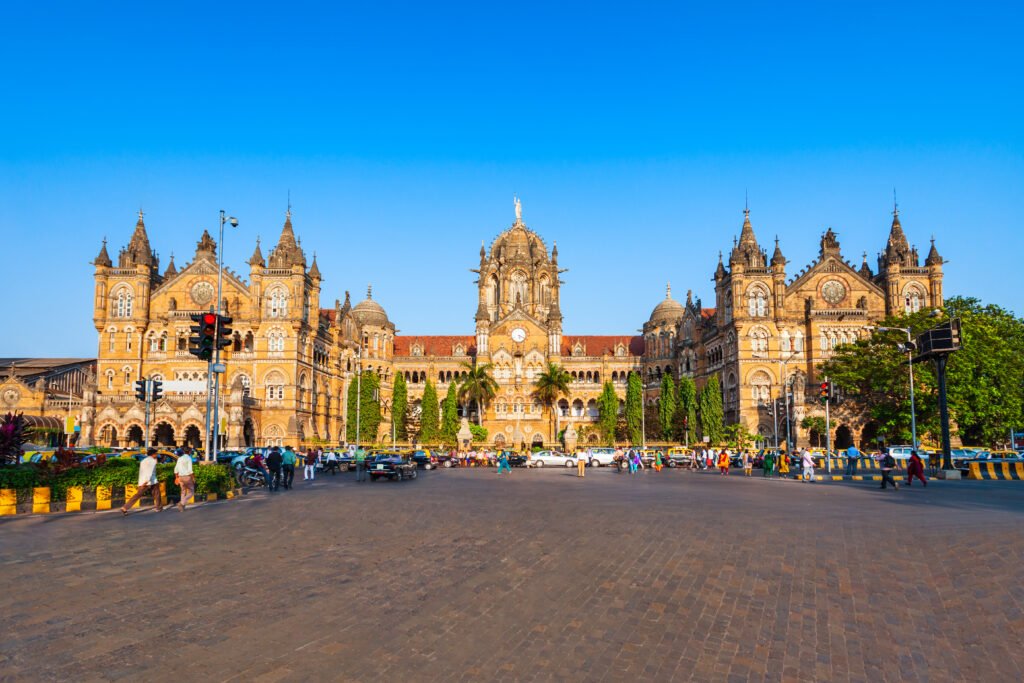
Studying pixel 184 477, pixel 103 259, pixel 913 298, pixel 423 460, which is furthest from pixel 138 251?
pixel 913 298

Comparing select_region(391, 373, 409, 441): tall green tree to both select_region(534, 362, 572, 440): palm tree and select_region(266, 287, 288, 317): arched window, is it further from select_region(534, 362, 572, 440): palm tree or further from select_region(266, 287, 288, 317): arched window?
select_region(266, 287, 288, 317): arched window

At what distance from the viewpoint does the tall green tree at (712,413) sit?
72625 millimetres

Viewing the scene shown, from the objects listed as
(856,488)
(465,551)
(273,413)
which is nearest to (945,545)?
(465,551)

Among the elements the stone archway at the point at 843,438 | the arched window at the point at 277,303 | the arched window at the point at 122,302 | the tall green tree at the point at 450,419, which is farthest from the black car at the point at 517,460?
the arched window at the point at 122,302

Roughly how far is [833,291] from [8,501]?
71.4 metres

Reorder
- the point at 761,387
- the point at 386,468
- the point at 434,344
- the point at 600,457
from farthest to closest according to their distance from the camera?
the point at 434,344, the point at 761,387, the point at 600,457, the point at 386,468

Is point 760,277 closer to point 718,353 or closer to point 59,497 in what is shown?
point 718,353

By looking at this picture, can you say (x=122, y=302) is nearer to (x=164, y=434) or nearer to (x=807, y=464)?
(x=164, y=434)

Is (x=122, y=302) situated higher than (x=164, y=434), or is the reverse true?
(x=122, y=302)

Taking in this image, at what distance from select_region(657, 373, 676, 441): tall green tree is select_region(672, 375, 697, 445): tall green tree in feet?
1.95

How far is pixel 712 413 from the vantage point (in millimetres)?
73750

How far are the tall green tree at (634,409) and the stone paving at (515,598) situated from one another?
65546 millimetres

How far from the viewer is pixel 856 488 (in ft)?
99.1

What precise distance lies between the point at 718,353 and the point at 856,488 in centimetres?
4986
